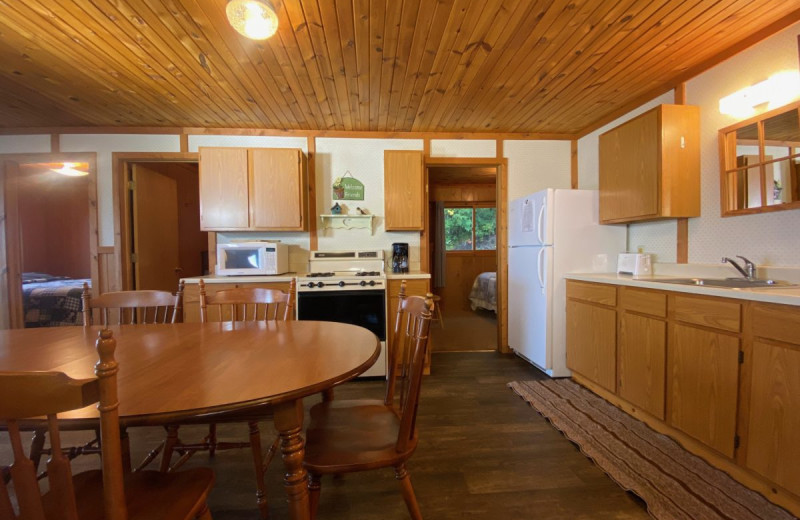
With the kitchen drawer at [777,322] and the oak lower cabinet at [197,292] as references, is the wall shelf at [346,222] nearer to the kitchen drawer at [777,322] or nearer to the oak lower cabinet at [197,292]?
the oak lower cabinet at [197,292]

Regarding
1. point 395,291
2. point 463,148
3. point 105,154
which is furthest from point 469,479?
point 105,154

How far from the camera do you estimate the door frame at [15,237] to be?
3066 millimetres

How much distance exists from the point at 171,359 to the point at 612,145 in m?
3.25

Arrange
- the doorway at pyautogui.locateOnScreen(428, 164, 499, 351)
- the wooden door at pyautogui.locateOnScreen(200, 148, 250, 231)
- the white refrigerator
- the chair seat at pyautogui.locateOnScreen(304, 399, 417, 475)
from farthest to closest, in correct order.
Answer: the doorway at pyautogui.locateOnScreen(428, 164, 499, 351) < the wooden door at pyautogui.locateOnScreen(200, 148, 250, 231) < the white refrigerator < the chair seat at pyautogui.locateOnScreen(304, 399, 417, 475)

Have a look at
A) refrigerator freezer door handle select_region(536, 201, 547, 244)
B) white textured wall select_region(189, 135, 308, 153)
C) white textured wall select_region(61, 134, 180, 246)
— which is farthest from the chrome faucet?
white textured wall select_region(61, 134, 180, 246)

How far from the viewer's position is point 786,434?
4.44 feet

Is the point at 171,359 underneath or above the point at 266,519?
above

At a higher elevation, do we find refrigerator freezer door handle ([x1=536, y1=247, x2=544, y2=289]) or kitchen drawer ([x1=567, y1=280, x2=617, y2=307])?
refrigerator freezer door handle ([x1=536, y1=247, x2=544, y2=289])

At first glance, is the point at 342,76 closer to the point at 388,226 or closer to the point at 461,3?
the point at 461,3

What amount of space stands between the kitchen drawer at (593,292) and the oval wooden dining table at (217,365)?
185 cm

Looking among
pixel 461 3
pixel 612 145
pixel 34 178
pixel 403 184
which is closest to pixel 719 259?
pixel 612 145

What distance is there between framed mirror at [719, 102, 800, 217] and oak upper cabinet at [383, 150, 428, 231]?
7.39ft

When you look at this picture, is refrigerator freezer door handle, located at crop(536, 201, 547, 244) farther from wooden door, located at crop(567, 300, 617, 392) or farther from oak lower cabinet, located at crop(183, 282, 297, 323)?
oak lower cabinet, located at crop(183, 282, 297, 323)

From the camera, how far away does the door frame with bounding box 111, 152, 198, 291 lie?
3.22 meters
